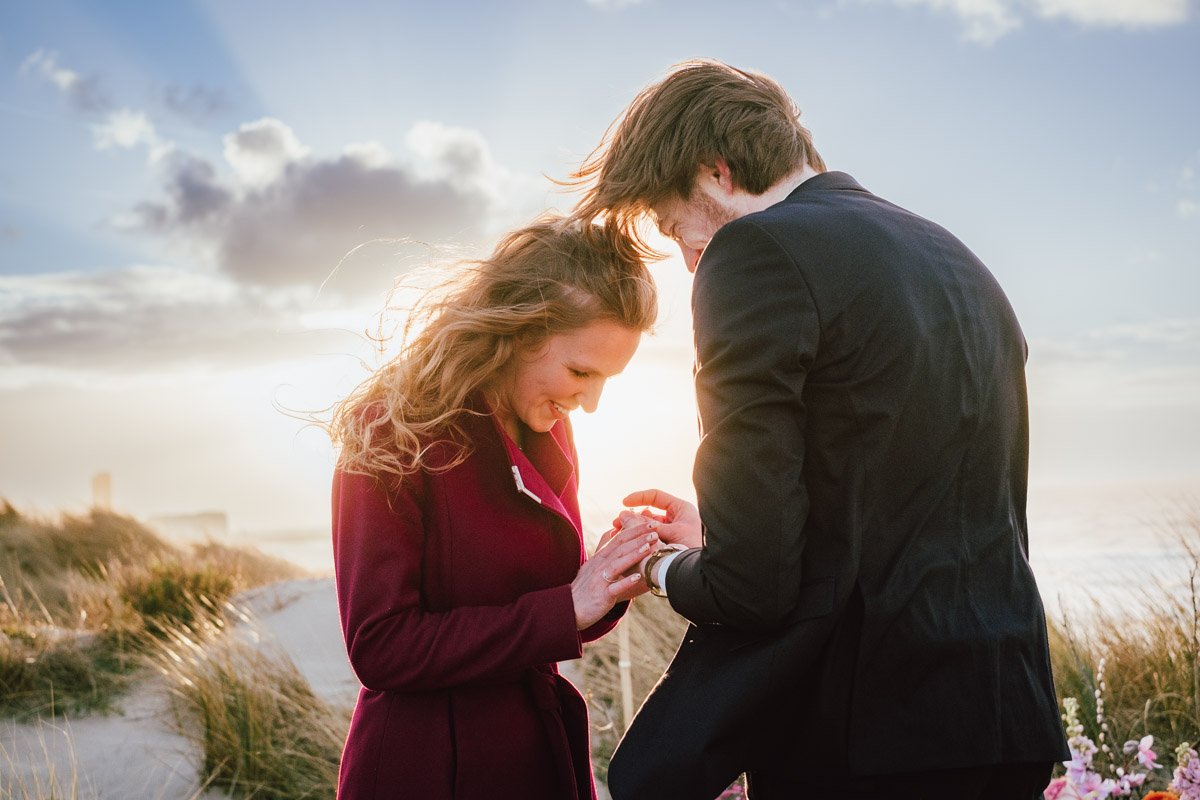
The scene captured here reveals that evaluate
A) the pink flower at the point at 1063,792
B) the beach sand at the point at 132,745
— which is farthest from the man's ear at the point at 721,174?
the beach sand at the point at 132,745

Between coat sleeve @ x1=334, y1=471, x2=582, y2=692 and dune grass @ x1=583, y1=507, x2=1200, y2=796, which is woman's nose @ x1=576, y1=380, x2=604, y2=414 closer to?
coat sleeve @ x1=334, y1=471, x2=582, y2=692

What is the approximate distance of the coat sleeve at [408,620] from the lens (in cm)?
175

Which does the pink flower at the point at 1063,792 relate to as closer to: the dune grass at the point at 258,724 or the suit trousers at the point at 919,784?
the suit trousers at the point at 919,784

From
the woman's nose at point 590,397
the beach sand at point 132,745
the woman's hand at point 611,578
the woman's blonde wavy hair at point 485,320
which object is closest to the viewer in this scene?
the woman's hand at point 611,578

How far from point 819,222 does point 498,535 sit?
3.14 feet

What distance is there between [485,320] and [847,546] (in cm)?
102

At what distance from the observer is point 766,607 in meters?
1.42

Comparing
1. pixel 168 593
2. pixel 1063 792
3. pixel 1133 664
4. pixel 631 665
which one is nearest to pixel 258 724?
pixel 631 665

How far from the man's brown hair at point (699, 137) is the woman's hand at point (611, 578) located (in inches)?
29.8

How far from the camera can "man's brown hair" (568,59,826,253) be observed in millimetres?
1870

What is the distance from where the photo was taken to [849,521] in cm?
143

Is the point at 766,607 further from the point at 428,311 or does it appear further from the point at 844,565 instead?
the point at 428,311

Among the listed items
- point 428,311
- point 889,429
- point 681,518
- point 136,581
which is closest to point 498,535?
point 681,518

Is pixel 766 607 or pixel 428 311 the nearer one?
pixel 766 607
